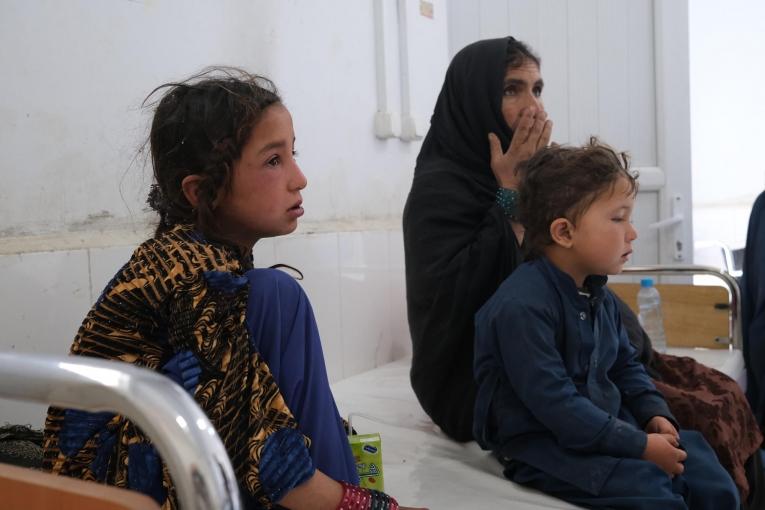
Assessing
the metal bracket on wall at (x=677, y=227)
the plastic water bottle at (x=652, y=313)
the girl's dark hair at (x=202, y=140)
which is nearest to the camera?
the girl's dark hair at (x=202, y=140)

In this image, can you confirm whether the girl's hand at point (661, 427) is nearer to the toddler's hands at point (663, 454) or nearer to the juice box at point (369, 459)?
the toddler's hands at point (663, 454)

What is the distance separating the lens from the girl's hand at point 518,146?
1.92 metres

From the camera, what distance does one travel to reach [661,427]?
1546mm

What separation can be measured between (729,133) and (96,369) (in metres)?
5.48

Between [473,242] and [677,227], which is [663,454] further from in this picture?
[677,227]

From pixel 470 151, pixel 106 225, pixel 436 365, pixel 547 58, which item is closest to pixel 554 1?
pixel 547 58

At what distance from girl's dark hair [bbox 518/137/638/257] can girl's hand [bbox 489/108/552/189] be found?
214mm

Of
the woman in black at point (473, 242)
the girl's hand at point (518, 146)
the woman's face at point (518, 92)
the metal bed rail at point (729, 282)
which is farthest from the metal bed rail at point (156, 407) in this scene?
the metal bed rail at point (729, 282)

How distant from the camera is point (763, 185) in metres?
5.63

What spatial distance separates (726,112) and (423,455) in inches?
172

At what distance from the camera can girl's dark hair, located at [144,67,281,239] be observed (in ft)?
3.79

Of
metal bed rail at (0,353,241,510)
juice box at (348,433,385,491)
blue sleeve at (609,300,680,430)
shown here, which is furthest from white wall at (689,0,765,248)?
metal bed rail at (0,353,241,510)

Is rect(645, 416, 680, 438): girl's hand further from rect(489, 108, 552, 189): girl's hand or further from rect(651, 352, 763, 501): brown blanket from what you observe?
rect(489, 108, 552, 189): girl's hand

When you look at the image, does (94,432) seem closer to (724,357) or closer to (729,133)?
(724,357)
